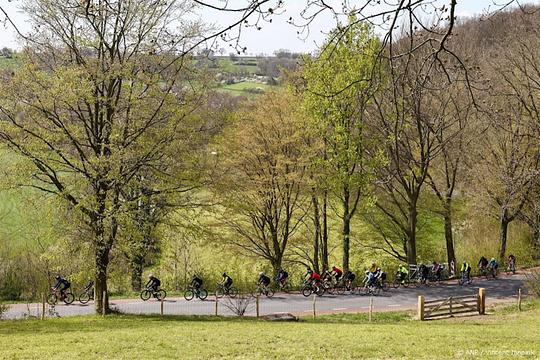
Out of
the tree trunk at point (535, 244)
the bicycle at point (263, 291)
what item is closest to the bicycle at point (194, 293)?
the bicycle at point (263, 291)

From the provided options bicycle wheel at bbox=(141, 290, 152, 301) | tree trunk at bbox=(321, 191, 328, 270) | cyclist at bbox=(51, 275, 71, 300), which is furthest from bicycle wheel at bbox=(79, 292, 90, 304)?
tree trunk at bbox=(321, 191, 328, 270)

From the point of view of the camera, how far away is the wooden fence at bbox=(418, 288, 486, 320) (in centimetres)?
2201

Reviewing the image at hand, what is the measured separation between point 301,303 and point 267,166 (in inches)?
301

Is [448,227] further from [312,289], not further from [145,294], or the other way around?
[145,294]

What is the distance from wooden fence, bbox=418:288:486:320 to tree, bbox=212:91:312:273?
9.68 metres

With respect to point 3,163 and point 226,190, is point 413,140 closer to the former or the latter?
point 226,190

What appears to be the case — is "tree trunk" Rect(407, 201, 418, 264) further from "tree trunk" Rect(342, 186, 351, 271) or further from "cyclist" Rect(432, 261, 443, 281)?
"tree trunk" Rect(342, 186, 351, 271)

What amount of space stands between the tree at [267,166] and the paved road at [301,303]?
4.56m

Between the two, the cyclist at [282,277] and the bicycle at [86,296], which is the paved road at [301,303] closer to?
the bicycle at [86,296]

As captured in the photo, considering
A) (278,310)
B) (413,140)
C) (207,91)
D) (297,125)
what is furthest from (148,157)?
(413,140)

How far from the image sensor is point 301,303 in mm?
26828

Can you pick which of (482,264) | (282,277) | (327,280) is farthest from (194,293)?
(482,264)

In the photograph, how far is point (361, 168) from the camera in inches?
1222

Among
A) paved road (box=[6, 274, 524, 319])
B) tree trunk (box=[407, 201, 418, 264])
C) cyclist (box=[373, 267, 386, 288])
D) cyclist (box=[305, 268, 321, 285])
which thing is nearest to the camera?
paved road (box=[6, 274, 524, 319])
